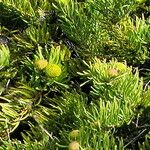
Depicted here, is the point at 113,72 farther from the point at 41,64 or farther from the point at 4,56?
the point at 4,56

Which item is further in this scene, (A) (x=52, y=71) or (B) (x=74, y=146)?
(A) (x=52, y=71)

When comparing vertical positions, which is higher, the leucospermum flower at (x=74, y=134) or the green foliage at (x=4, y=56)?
the green foliage at (x=4, y=56)

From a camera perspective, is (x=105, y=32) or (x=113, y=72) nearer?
(x=113, y=72)

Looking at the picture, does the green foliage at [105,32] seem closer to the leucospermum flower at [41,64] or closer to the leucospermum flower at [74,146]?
the leucospermum flower at [41,64]

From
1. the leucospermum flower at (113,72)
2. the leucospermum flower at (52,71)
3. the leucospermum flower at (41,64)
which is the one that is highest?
the leucospermum flower at (113,72)

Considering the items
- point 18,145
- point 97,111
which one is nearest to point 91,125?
point 97,111

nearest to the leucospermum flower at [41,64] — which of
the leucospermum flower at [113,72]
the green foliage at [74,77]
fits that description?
the green foliage at [74,77]

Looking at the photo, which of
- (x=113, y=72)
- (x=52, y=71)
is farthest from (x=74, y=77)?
(x=113, y=72)

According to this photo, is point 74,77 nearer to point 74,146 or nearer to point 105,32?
point 105,32

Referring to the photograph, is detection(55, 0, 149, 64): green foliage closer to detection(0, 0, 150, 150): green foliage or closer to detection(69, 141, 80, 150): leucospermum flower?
detection(0, 0, 150, 150): green foliage

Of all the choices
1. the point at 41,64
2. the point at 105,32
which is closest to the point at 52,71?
the point at 41,64

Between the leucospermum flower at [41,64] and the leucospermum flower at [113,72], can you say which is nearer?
the leucospermum flower at [113,72]
